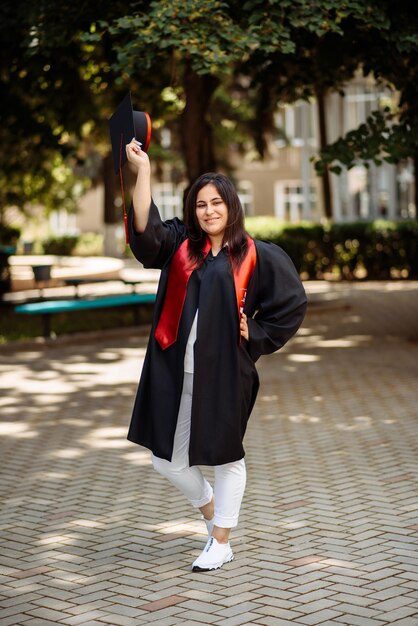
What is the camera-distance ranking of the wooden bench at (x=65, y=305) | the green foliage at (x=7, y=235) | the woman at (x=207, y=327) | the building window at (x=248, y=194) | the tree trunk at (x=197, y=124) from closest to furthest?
1. the woman at (x=207, y=327)
2. the wooden bench at (x=65, y=305)
3. the tree trunk at (x=197, y=124)
4. the green foliage at (x=7, y=235)
5. the building window at (x=248, y=194)

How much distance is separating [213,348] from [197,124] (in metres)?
12.8

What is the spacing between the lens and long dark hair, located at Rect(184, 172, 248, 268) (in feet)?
17.3

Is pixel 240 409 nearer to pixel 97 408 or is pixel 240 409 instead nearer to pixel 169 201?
pixel 97 408

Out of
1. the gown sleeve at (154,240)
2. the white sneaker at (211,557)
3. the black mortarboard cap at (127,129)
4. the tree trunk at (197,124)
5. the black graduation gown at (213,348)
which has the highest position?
the tree trunk at (197,124)

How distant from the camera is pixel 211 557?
5414mm

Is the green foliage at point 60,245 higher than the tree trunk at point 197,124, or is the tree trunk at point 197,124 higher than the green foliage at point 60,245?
the tree trunk at point 197,124

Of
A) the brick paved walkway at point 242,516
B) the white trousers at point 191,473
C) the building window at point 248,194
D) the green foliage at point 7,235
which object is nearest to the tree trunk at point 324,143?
the green foliage at point 7,235

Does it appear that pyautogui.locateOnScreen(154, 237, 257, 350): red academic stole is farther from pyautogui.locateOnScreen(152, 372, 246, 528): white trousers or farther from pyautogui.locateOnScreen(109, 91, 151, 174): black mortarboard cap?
pyautogui.locateOnScreen(109, 91, 151, 174): black mortarboard cap

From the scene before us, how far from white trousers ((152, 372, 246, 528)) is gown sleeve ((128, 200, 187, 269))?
54 cm

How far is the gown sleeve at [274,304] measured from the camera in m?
5.24

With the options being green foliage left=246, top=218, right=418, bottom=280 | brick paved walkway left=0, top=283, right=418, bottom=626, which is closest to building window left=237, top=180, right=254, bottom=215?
green foliage left=246, top=218, right=418, bottom=280

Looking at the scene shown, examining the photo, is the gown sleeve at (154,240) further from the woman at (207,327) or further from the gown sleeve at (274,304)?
the gown sleeve at (274,304)

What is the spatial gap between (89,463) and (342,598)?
3415 mm

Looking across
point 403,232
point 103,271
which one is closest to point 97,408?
point 103,271
